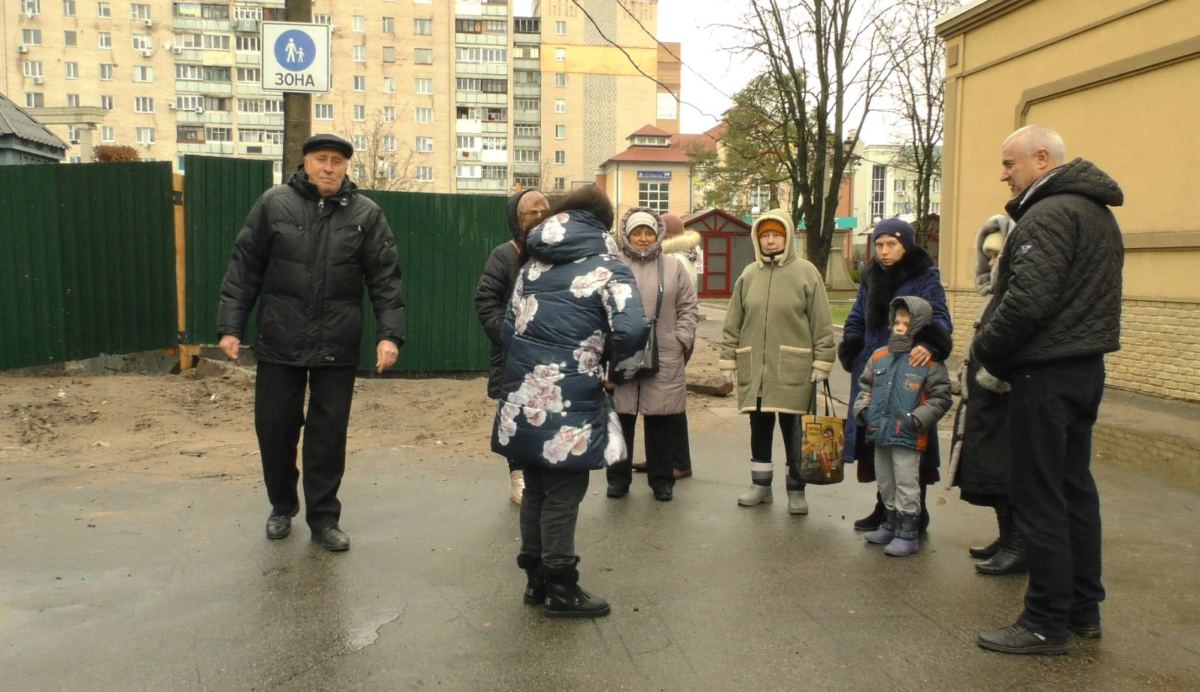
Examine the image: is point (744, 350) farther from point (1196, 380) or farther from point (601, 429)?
point (1196, 380)

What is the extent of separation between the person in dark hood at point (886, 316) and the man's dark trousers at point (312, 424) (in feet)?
8.84

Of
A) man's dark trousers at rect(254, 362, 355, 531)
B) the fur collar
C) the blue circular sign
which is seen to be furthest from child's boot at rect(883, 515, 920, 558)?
the blue circular sign

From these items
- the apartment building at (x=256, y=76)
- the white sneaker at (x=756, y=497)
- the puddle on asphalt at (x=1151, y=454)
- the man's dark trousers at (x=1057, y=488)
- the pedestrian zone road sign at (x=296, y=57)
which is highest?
the apartment building at (x=256, y=76)

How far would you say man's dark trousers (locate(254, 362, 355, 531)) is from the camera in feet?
16.2

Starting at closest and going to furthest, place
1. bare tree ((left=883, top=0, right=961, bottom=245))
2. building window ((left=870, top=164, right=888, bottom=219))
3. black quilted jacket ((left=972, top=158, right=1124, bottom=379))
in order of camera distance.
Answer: black quilted jacket ((left=972, top=158, right=1124, bottom=379))
bare tree ((left=883, top=0, right=961, bottom=245))
building window ((left=870, top=164, right=888, bottom=219))

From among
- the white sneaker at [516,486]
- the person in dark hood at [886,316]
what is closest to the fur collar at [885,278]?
the person in dark hood at [886,316]

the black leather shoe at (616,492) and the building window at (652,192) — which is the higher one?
the building window at (652,192)

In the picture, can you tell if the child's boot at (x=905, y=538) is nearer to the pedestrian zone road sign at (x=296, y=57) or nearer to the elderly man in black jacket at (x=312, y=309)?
the elderly man in black jacket at (x=312, y=309)

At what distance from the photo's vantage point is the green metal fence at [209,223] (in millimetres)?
9688

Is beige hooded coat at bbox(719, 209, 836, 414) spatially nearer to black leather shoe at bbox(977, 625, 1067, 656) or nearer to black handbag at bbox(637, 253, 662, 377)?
black handbag at bbox(637, 253, 662, 377)

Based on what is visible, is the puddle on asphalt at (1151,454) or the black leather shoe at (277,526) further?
the puddle on asphalt at (1151,454)

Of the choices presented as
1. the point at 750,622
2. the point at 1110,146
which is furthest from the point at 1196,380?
the point at 750,622

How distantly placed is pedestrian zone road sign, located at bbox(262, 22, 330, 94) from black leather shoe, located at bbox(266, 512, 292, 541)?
425 centimetres

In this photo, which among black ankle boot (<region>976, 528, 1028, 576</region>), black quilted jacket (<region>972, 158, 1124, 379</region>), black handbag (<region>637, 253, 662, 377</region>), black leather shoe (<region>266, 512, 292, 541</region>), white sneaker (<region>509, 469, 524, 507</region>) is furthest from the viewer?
black handbag (<region>637, 253, 662, 377</region>)
